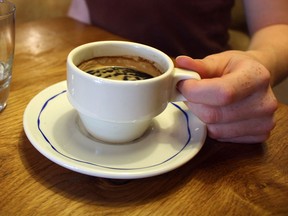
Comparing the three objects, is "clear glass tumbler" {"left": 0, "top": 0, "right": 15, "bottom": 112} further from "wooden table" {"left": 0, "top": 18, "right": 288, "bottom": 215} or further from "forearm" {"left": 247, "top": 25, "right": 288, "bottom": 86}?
"forearm" {"left": 247, "top": 25, "right": 288, "bottom": 86}

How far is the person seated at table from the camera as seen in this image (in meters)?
0.52

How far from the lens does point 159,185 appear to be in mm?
471

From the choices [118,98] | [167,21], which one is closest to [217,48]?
[167,21]

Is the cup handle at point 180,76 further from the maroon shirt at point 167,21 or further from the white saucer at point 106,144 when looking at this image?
the maroon shirt at point 167,21

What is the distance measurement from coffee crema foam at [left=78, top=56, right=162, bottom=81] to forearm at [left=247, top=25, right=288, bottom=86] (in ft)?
0.80

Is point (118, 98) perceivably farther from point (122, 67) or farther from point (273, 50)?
point (273, 50)

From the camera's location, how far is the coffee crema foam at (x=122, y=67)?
0.56m

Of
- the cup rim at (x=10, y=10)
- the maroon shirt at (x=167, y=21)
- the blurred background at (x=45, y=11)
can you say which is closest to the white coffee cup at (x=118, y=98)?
the cup rim at (x=10, y=10)

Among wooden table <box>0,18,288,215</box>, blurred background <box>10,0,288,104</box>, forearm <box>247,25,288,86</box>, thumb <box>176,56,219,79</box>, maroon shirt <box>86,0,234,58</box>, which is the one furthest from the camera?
blurred background <box>10,0,288,104</box>

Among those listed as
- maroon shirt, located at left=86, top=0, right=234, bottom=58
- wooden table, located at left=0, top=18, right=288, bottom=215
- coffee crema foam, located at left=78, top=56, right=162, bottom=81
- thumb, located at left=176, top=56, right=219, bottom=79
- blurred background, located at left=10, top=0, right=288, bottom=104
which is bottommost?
blurred background, located at left=10, top=0, right=288, bottom=104

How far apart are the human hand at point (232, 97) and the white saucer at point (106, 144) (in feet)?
0.11

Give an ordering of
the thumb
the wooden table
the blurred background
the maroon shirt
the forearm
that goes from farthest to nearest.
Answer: the blurred background < the maroon shirt < the forearm < the thumb < the wooden table

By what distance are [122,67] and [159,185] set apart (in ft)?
0.68

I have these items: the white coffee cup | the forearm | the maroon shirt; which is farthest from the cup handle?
the maroon shirt
